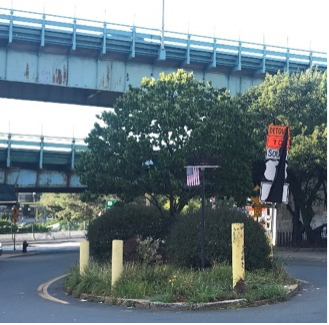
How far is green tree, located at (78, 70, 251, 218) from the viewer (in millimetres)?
22688

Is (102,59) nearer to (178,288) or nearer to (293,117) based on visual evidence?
(293,117)

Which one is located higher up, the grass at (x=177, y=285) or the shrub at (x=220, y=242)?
the shrub at (x=220, y=242)

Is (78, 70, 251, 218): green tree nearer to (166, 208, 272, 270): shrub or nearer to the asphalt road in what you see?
(166, 208, 272, 270): shrub

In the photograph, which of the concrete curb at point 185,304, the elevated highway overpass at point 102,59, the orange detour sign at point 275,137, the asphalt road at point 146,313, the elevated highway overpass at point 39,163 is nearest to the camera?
the orange detour sign at point 275,137

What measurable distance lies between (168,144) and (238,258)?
1015cm

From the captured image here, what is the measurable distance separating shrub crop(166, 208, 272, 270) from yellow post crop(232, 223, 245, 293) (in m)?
2.33

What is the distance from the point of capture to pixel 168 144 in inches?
907

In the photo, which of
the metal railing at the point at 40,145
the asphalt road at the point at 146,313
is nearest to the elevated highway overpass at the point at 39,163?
the metal railing at the point at 40,145

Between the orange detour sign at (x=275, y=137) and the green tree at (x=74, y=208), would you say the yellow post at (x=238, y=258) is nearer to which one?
the orange detour sign at (x=275, y=137)

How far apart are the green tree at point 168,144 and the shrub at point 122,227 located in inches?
36.1

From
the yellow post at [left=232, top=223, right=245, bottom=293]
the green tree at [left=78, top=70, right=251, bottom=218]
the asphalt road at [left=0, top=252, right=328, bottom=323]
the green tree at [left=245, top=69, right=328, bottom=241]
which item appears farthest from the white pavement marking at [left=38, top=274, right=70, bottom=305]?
the green tree at [left=245, top=69, right=328, bottom=241]

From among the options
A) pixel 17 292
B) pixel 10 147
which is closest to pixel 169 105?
pixel 17 292

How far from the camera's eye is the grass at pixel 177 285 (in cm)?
1320

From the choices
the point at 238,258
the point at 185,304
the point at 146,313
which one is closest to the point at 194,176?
the point at 238,258
